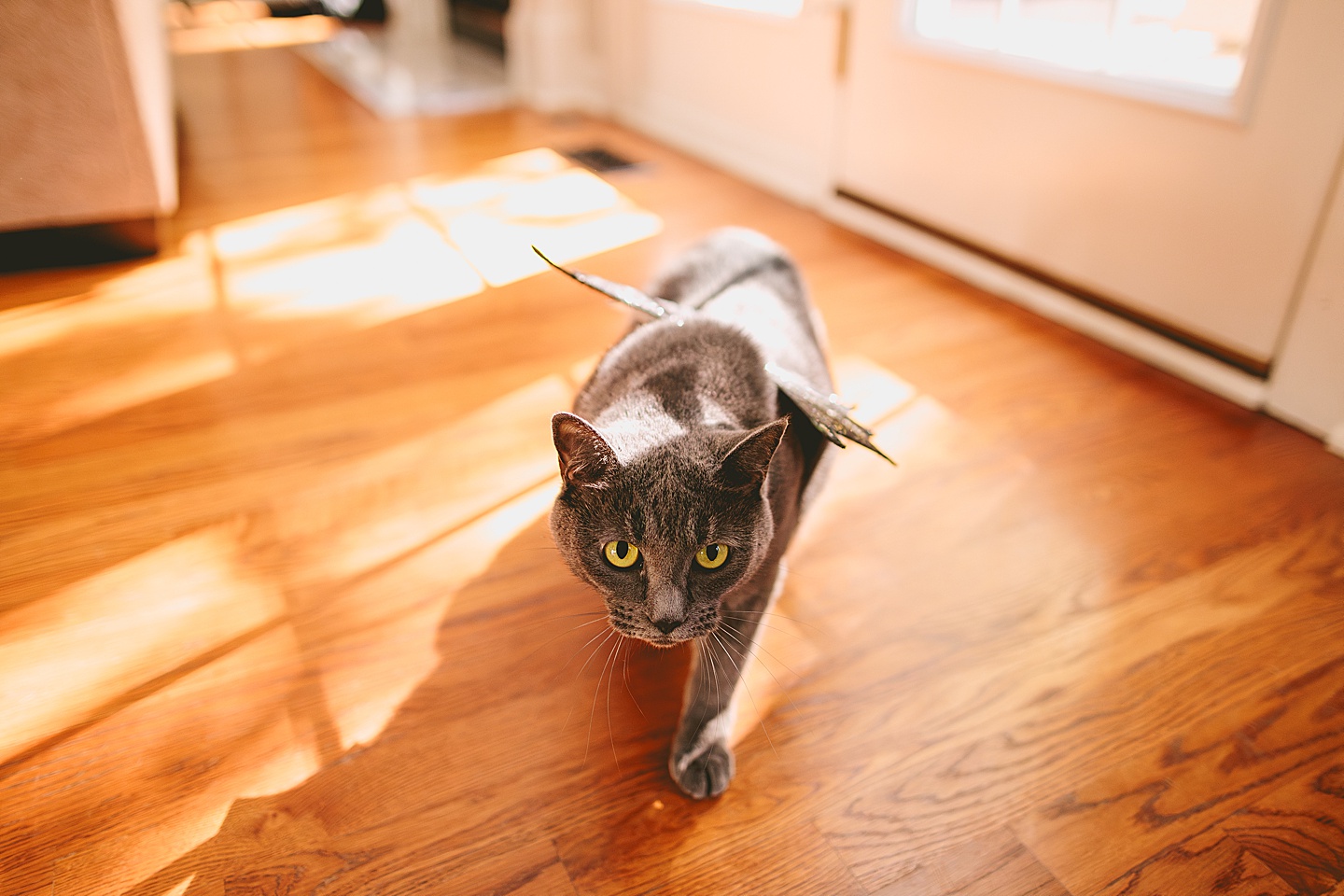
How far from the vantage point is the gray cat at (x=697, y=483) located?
80cm

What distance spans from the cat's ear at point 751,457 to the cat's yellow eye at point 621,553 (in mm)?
108

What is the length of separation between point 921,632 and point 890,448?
0.46m

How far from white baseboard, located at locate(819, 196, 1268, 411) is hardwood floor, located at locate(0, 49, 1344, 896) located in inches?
1.9

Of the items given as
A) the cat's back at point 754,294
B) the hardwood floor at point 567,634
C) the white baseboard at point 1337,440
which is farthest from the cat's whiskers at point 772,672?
the white baseboard at point 1337,440

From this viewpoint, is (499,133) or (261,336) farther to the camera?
(499,133)

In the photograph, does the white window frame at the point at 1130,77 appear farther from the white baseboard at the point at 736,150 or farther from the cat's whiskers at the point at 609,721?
the cat's whiskers at the point at 609,721

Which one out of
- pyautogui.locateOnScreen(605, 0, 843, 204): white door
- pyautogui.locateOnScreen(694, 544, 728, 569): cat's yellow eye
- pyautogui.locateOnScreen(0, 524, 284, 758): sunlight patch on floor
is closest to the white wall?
pyautogui.locateOnScreen(694, 544, 728, 569): cat's yellow eye

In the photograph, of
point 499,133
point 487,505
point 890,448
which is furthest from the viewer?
point 499,133

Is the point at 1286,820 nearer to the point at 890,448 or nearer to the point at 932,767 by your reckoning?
the point at 932,767

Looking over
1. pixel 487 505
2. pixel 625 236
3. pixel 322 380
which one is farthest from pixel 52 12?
pixel 487 505

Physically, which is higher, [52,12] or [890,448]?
[52,12]

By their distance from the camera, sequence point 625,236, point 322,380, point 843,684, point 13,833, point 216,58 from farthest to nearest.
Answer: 1. point 216,58
2. point 625,236
3. point 322,380
4. point 843,684
5. point 13,833

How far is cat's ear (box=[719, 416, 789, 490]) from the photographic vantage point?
0.77 m

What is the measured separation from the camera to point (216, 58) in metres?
4.48
